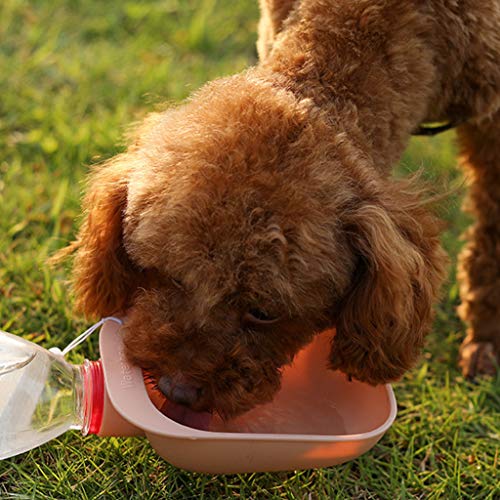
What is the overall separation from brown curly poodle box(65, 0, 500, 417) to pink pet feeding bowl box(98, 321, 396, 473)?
0.09 meters

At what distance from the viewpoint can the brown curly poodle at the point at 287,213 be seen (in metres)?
2.16

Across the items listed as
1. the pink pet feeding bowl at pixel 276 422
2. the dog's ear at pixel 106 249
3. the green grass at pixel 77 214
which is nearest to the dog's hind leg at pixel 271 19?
the green grass at pixel 77 214

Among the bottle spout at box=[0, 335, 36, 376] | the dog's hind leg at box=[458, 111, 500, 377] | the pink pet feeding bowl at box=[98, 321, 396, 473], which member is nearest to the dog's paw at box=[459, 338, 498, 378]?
the dog's hind leg at box=[458, 111, 500, 377]

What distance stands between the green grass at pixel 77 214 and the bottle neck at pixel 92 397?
0.24 m

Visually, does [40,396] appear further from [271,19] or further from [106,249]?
[271,19]

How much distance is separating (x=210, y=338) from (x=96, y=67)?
109 inches

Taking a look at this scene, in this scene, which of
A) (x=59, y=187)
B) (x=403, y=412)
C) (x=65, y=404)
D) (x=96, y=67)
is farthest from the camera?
(x=96, y=67)

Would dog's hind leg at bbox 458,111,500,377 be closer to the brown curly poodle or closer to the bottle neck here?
the brown curly poodle

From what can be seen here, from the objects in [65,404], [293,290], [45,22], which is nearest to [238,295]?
[293,290]

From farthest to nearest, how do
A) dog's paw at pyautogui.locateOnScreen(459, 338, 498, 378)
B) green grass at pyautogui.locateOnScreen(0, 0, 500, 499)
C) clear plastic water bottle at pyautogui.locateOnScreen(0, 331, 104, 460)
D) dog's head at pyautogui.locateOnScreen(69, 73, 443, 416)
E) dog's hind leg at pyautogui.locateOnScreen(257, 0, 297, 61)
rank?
dog's paw at pyautogui.locateOnScreen(459, 338, 498, 378)
dog's hind leg at pyautogui.locateOnScreen(257, 0, 297, 61)
green grass at pyautogui.locateOnScreen(0, 0, 500, 499)
clear plastic water bottle at pyautogui.locateOnScreen(0, 331, 104, 460)
dog's head at pyautogui.locateOnScreen(69, 73, 443, 416)

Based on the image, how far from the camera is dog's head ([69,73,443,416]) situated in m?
2.15

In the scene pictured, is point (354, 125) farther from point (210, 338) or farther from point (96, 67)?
point (96, 67)

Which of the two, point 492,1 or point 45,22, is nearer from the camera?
point 492,1

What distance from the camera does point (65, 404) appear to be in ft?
8.32
